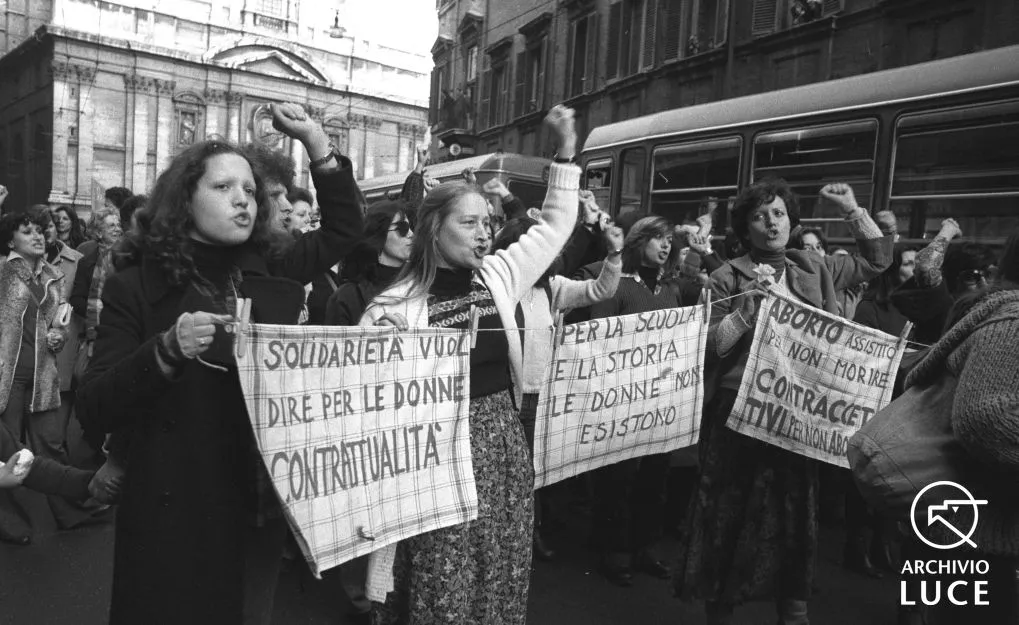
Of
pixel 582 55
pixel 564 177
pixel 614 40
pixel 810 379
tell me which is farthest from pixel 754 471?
pixel 582 55

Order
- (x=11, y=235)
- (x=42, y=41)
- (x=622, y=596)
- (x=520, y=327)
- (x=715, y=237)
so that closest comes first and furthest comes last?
(x=520, y=327) < (x=622, y=596) < (x=11, y=235) < (x=715, y=237) < (x=42, y=41)

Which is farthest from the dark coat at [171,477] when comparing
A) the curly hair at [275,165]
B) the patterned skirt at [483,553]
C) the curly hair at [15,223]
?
the curly hair at [15,223]

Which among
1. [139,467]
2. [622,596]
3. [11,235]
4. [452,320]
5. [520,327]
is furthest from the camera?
[11,235]

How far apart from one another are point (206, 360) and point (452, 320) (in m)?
0.96

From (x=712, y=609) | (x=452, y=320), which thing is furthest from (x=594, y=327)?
(x=712, y=609)

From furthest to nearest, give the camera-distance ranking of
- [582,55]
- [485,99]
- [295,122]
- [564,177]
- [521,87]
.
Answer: [485,99], [521,87], [582,55], [564,177], [295,122]

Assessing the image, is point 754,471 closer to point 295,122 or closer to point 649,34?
point 295,122

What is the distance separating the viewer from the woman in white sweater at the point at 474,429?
287 cm

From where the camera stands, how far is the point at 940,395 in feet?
8.03

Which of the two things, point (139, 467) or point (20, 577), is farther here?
point (20, 577)

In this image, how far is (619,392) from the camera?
405 cm

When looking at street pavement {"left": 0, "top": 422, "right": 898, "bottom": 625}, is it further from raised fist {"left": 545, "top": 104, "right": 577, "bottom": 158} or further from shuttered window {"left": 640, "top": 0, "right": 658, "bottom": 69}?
shuttered window {"left": 640, "top": 0, "right": 658, "bottom": 69}

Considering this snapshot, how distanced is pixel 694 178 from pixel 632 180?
1294mm

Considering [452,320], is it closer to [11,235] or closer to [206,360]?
[206,360]
